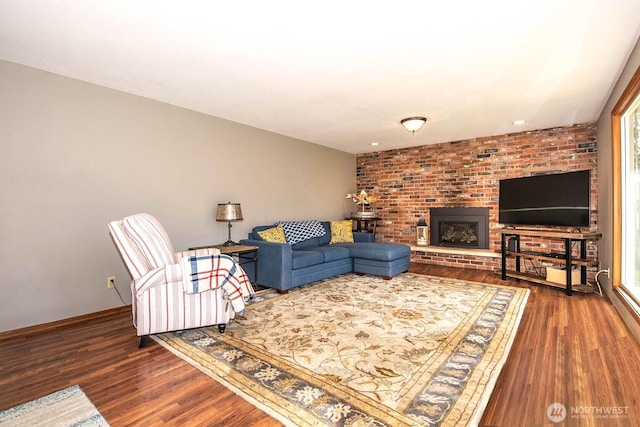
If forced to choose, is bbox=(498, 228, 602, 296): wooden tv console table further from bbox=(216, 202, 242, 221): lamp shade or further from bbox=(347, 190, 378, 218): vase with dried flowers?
bbox=(216, 202, 242, 221): lamp shade

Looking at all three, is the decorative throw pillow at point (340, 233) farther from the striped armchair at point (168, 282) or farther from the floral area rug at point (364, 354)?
the striped armchair at point (168, 282)

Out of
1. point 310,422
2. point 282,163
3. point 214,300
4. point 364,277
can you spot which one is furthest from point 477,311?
point 282,163

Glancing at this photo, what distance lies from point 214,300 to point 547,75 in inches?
142

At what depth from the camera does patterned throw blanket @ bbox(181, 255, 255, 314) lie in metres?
2.44

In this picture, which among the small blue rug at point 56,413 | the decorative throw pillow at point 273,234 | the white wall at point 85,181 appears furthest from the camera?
the decorative throw pillow at point 273,234

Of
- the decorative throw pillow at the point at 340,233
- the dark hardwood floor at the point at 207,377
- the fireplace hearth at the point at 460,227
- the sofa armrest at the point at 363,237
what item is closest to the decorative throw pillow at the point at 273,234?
the decorative throw pillow at the point at 340,233

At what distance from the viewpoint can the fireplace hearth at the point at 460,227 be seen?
5379 millimetres

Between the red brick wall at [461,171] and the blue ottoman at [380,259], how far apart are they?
143cm

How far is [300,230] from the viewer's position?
4.90m

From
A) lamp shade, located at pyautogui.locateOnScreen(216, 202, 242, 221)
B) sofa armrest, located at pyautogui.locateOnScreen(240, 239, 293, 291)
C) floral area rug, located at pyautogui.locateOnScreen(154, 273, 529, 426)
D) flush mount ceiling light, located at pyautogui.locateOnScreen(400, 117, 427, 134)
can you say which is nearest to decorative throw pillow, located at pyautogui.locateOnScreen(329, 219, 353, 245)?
sofa armrest, located at pyautogui.locateOnScreen(240, 239, 293, 291)

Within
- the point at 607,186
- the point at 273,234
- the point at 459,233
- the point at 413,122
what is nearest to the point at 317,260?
the point at 273,234

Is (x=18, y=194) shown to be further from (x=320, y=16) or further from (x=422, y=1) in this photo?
(x=422, y=1)

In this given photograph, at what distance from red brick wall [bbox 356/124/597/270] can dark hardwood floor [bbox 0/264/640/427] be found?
8.52 ft

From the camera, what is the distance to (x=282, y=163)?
516cm
